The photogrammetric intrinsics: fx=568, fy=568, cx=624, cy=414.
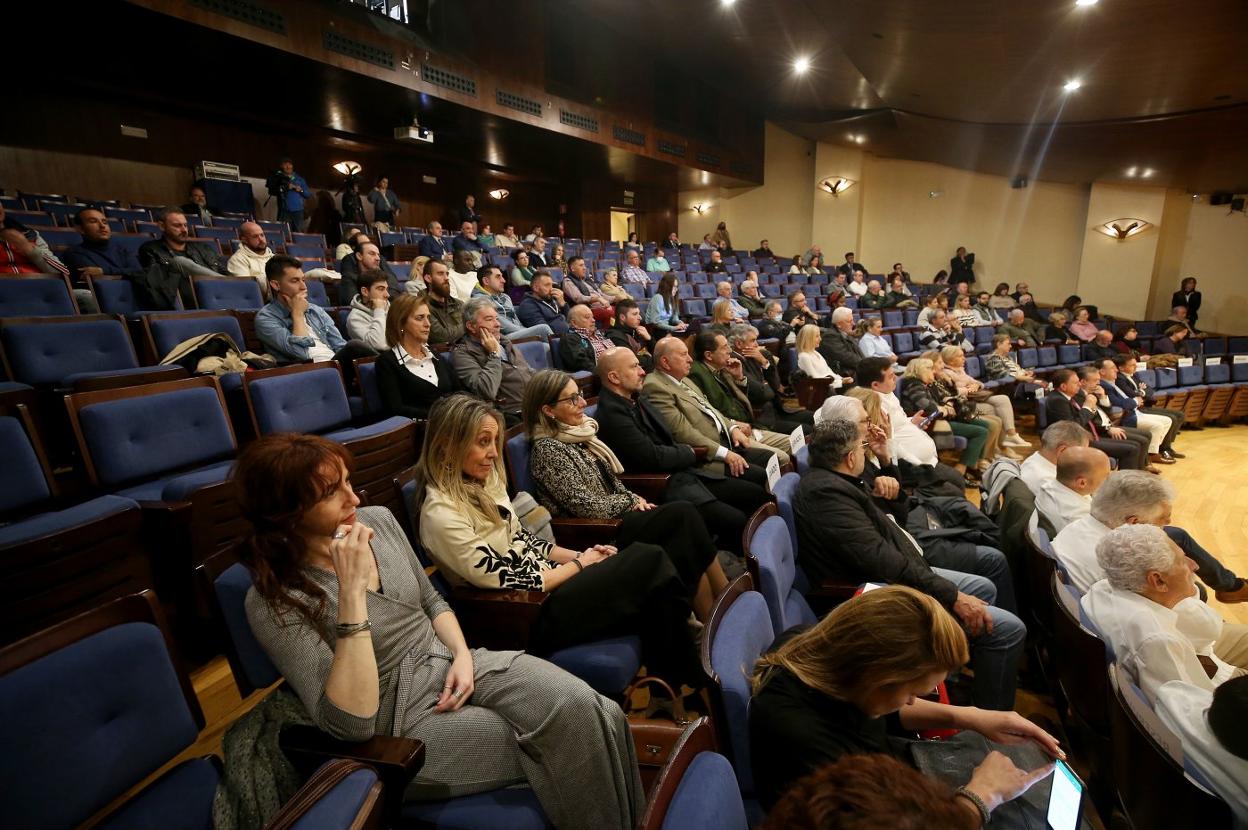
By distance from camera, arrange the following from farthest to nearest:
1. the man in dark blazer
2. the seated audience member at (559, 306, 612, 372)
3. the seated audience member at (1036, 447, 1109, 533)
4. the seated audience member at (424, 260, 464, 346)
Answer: the seated audience member at (559, 306, 612, 372) < the seated audience member at (424, 260, 464, 346) < the man in dark blazer < the seated audience member at (1036, 447, 1109, 533)

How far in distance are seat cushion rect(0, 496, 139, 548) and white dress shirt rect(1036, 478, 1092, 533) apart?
2.86m

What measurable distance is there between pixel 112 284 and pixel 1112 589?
4.55m

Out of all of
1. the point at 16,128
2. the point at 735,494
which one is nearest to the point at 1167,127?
the point at 735,494

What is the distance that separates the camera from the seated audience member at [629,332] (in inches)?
167

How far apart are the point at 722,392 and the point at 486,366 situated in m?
1.26

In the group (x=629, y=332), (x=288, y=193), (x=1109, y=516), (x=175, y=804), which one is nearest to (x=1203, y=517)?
(x=1109, y=516)

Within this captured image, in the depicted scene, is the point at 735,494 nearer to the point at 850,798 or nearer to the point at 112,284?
the point at 850,798

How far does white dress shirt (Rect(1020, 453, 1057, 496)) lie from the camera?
2293mm

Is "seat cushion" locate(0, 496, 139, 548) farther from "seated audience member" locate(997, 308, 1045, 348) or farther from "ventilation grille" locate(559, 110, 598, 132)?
"seated audience member" locate(997, 308, 1045, 348)

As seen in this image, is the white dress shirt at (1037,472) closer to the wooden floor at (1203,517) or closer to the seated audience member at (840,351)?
the wooden floor at (1203,517)

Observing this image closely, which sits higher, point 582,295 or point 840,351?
point 582,295

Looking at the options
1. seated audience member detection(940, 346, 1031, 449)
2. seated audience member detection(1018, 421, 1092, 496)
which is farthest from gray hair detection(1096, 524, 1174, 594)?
seated audience member detection(940, 346, 1031, 449)

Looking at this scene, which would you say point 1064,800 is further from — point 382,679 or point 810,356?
point 810,356

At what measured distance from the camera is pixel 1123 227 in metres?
9.29
